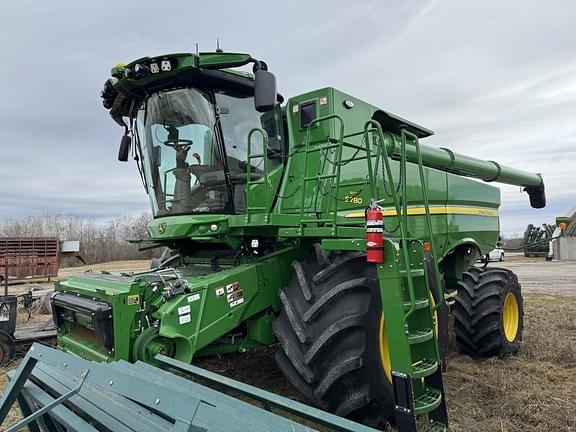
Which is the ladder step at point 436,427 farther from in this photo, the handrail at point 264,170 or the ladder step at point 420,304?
the handrail at point 264,170

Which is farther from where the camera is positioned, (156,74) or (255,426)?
(156,74)

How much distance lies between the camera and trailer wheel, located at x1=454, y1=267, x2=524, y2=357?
5289 millimetres

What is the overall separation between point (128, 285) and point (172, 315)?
15.5 inches

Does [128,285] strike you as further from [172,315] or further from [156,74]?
[156,74]

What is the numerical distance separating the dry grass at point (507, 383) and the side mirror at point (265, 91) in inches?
101

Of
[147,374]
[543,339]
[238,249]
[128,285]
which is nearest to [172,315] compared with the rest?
[128,285]

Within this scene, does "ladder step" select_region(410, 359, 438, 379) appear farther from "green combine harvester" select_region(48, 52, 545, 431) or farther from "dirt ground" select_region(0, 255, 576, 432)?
"dirt ground" select_region(0, 255, 576, 432)

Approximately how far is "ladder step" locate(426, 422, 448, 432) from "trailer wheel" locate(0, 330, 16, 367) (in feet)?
15.4

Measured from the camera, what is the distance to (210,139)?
13.3ft

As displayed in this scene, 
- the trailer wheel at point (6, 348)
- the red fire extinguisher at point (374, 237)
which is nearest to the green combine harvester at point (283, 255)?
the red fire extinguisher at point (374, 237)

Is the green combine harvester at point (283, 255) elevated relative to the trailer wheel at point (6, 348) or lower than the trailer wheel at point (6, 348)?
elevated

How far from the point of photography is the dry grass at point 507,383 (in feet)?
11.5

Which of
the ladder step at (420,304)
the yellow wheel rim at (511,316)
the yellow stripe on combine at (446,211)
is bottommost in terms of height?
the yellow wheel rim at (511,316)

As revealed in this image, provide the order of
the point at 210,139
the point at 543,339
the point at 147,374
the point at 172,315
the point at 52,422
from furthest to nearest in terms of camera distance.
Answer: the point at 543,339
the point at 210,139
the point at 172,315
the point at 52,422
the point at 147,374
